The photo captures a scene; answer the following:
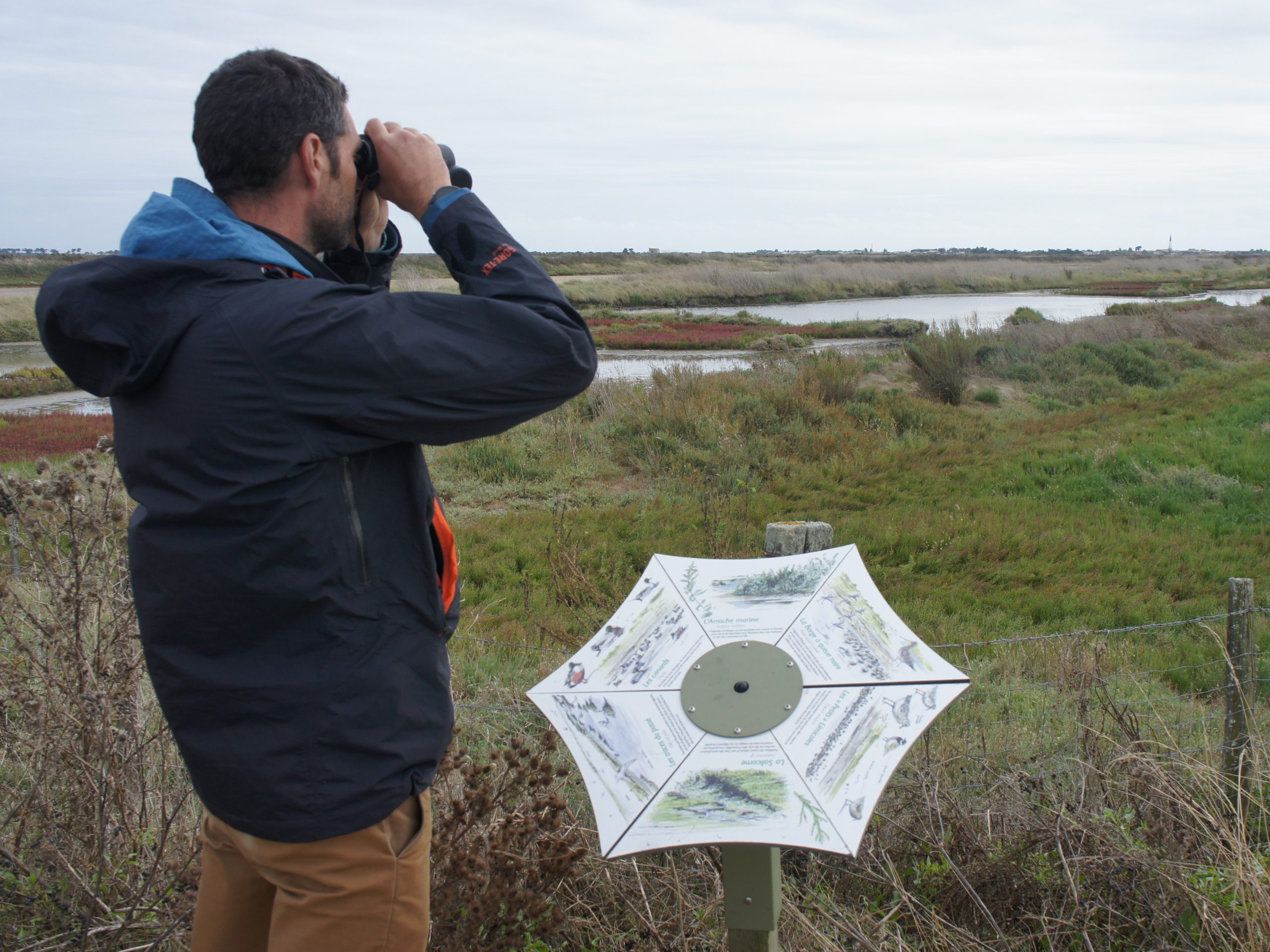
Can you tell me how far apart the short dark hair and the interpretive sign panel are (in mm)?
1313

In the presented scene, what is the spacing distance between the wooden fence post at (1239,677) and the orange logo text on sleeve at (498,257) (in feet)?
11.5

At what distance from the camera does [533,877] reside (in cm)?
245

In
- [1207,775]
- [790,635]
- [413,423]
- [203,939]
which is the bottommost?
[1207,775]

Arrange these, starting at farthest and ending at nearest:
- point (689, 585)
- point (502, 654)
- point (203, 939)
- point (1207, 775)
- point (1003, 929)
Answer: point (502, 654), point (1207, 775), point (1003, 929), point (689, 585), point (203, 939)

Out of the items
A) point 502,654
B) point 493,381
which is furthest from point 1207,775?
point 502,654

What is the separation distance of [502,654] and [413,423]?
14.4ft

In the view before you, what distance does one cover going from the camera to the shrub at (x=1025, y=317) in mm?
25061

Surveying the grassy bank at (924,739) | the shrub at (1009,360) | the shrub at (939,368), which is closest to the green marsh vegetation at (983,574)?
the grassy bank at (924,739)

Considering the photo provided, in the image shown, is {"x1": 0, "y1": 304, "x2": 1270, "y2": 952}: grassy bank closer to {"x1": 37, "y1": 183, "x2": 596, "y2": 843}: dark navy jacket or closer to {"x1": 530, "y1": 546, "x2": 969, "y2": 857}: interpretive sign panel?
{"x1": 530, "y1": 546, "x2": 969, "y2": 857}: interpretive sign panel

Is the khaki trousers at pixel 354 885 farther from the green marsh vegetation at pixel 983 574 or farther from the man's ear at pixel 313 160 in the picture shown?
the green marsh vegetation at pixel 983 574

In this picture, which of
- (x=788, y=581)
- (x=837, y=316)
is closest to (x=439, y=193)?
(x=788, y=581)

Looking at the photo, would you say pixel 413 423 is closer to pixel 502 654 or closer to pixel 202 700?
pixel 202 700

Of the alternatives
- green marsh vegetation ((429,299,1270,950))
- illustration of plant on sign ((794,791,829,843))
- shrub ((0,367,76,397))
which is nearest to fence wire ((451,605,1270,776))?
green marsh vegetation ((429,299,1270,950))

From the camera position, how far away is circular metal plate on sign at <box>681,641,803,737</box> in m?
1.96
